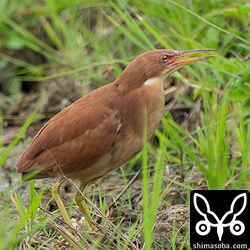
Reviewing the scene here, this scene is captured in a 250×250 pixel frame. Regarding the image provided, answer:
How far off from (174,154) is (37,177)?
105 cm

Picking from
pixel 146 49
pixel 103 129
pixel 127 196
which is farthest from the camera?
pixel 146 49

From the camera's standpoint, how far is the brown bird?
421cm

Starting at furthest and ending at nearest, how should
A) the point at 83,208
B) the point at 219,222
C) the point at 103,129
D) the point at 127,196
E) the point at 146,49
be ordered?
the point at 146,49 → the point at 127,196 → the point at 83,208 → the point at 103,129 → the point at 219,222

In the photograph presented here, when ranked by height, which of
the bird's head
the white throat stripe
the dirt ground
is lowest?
the dirt ground

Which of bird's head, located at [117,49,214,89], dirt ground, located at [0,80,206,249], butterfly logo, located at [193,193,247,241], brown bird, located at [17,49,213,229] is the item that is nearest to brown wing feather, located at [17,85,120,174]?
brown bird, located at [17,49,213,229]

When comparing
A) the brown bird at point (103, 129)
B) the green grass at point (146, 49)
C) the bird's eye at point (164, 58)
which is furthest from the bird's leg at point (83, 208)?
the bird's eye at point (164, 58)

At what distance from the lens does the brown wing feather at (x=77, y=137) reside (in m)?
4.22

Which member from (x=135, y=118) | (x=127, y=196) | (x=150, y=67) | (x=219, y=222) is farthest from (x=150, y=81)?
(x=219, y=222)

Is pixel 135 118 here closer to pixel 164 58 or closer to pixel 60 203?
pixel 164 58

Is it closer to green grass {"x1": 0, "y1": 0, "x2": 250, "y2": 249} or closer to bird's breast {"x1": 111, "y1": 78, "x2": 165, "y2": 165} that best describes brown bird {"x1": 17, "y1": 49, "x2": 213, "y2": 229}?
bird's breast {"x1": 111, "y1": 78, "x2": 165, "y2": 165}

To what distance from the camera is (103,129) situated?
13.8 ft

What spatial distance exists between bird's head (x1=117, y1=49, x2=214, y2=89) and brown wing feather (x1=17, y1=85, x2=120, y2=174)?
4.0 inches

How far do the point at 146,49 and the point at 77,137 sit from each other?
126 centimetres

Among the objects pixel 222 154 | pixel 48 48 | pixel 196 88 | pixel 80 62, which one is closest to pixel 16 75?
pixel 48 48
